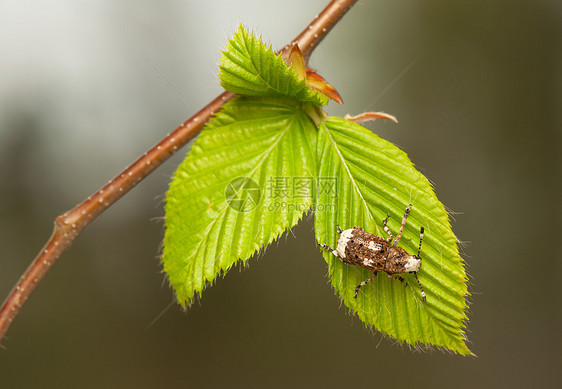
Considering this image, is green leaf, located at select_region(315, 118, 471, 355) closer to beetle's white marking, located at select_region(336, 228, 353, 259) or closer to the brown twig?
beetle's white marking, located at select_region(336, 228, 353, 259)

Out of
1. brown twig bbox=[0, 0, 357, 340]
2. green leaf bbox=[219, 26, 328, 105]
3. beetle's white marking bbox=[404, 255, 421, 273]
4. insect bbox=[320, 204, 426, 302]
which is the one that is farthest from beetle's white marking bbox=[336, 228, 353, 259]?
brown twig bbox=[0, 0, 357, 340]

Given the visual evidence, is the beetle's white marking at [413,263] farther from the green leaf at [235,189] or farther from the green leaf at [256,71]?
the green leaf at [256,71]

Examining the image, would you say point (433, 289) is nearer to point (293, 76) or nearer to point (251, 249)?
point (251, 249)

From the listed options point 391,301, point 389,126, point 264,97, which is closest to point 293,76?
point 264,97

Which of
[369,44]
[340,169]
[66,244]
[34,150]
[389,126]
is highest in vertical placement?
[369,44]

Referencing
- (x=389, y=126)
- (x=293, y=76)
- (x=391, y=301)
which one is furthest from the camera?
(x=389, y=126)

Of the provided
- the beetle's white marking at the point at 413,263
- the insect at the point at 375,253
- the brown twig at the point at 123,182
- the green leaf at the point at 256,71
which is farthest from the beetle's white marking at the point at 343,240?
the brown twig at the point at 123,182
